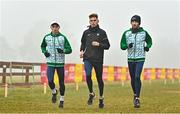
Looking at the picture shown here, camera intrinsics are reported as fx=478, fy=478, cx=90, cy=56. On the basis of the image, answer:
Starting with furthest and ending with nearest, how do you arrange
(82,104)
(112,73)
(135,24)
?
(112,73)
(82,104)
(135,24)

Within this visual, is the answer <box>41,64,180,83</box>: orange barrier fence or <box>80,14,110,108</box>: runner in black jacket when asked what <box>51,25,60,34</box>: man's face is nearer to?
<box>80,14,110,108</box>: runner in black jacket

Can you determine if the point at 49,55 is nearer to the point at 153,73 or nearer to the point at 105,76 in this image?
the point at 105,76

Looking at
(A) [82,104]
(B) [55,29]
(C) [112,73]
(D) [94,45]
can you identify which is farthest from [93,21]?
(C) [112,73]

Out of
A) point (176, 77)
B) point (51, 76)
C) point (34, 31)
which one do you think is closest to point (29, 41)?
point (34, 31)

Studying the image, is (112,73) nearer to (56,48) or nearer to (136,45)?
(136,45)

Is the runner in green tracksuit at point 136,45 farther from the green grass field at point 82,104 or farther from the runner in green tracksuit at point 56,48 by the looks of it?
the runner in green tracksuit at point 56,48

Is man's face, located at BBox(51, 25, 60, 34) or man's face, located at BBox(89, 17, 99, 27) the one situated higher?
man's face, located at BBox(89, 17, 99, 27)

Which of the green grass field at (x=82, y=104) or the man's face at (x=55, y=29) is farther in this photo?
the man's face at (x=55, y=29)

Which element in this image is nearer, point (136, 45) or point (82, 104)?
point (136, 45)

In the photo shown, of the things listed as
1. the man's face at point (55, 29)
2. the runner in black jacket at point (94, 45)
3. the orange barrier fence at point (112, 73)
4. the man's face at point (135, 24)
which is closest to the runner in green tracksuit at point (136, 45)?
the man's face at point (135, 24)

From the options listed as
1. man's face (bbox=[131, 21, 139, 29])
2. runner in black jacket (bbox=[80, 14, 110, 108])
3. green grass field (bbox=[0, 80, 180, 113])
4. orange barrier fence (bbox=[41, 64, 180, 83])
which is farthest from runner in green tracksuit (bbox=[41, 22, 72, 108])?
orange barrier fence (bbox=[41, 64, 180, 83])

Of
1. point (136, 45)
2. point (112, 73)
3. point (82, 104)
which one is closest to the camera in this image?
point (136, 45)

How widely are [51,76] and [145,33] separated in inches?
94.4

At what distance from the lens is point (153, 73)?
4281 centimetres
